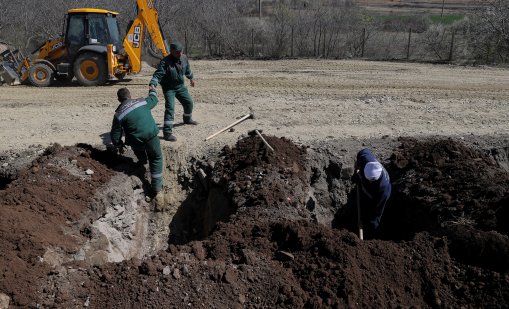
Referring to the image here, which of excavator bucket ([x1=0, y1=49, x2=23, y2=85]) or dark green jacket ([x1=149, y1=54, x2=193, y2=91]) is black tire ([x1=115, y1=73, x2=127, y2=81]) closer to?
excavator bucket ([x1=0, y1=49, x2=23, y2=85])

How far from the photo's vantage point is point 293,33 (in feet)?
62.8

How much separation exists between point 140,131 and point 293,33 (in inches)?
562

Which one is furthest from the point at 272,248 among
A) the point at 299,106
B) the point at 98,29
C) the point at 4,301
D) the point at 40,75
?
the point at 40,75

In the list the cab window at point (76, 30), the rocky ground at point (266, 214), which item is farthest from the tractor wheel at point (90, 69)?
the rocky ground at point (266, 214)

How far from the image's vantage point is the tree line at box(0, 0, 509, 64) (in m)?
17.5

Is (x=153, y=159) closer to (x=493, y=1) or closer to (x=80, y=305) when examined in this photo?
(x=80, y=305)

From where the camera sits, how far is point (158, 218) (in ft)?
22.1

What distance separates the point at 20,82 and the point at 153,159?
7.97m

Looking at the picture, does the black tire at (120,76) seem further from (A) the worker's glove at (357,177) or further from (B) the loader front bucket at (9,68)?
(A) the worker's glove at (357,177)

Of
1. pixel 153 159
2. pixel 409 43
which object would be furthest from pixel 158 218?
pixel 409 43

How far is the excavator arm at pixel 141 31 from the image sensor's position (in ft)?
38.9

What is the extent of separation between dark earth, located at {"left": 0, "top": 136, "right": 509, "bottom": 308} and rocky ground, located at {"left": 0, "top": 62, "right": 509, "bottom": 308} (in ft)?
0.05

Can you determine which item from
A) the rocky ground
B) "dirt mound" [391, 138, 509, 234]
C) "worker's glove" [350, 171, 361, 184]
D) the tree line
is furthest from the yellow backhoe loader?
"dirt mound" [391, 138, 509, 234]

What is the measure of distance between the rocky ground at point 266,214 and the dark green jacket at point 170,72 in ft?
3.17
